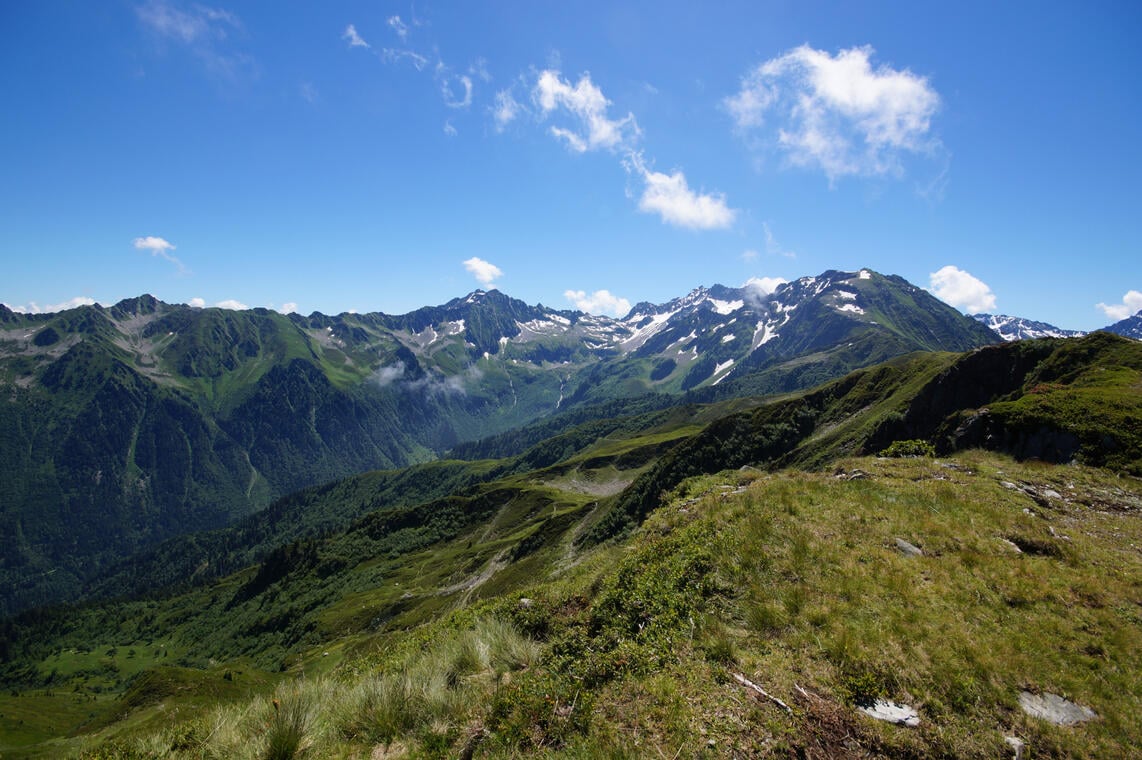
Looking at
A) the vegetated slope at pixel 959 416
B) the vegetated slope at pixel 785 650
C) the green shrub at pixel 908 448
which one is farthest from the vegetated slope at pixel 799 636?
the green shrub at pixel 908 448

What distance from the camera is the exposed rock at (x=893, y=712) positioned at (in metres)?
7.77

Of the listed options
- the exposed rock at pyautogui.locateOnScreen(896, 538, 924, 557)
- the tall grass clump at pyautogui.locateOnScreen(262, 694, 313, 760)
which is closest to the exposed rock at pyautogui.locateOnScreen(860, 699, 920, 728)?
the exposed rock at pyautogui.locateOnScreen(896, 538, 924, 557)

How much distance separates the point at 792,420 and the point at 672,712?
124460 millimetres

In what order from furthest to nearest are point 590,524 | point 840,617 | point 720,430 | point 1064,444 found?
1. point 720,430
2. point 590,524
3. point 1064,444
4. point 840,617

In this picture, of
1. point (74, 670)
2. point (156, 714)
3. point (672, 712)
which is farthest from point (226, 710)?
point (74, 670)

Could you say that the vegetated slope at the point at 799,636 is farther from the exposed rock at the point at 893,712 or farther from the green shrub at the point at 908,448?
the green shrub at the point at 908,448

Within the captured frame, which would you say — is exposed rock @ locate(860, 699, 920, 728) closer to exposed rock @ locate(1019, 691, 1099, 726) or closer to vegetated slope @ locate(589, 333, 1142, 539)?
exposed rock @ locate(1019, 691, 1099, 726)

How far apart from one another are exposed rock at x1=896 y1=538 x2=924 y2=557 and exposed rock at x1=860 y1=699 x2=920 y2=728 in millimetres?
6210

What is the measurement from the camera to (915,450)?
102 feet

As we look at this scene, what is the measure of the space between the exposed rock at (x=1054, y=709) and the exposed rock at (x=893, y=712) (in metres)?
2.27

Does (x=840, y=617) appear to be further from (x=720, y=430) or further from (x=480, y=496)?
(x=480, y=496)

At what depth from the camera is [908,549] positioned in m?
13.5

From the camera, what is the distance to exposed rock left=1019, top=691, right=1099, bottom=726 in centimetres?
822

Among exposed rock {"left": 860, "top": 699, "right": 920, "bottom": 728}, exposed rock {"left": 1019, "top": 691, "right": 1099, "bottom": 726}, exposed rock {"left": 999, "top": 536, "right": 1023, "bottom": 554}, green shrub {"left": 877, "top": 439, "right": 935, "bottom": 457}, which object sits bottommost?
exposed rock {"left": 1019, "top": 691, "right": 1099, "bottom": 726}
